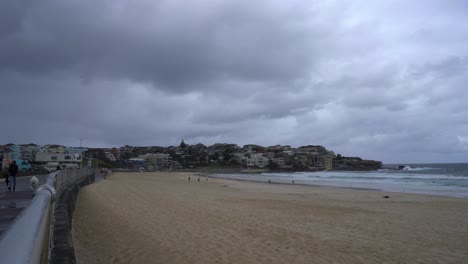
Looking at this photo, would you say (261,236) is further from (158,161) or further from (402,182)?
(158,161)

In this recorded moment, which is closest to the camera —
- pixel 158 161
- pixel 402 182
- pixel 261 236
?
pixel 261 236

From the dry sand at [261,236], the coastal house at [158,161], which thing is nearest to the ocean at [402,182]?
the dry sand at [261,236]

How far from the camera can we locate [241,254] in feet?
26.4

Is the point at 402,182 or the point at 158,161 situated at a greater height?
the point at 158,161

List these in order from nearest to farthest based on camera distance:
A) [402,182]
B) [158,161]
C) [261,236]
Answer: [261,236]
[402,182]
[158,161]

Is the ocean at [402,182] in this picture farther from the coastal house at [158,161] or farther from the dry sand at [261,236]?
the coastal house at [158,161]

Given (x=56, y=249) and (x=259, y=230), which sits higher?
(x=56, y=249)

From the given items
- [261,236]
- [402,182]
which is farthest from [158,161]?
[261,236]

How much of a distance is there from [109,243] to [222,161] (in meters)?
166

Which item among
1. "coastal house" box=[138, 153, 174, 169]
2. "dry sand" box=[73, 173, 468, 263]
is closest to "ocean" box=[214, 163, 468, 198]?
"dry sand" box=[73, 173, 468, 263]

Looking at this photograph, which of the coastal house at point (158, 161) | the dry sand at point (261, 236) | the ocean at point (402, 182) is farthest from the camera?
the coastal house at point (158, 161)

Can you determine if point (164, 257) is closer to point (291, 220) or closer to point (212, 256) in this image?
point (212, 256)

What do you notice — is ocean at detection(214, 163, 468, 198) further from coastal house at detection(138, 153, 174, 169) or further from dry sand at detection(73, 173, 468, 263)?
coastal house at detection(138, 153, 174, 169)

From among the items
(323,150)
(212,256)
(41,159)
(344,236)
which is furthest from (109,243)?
(323,150)
